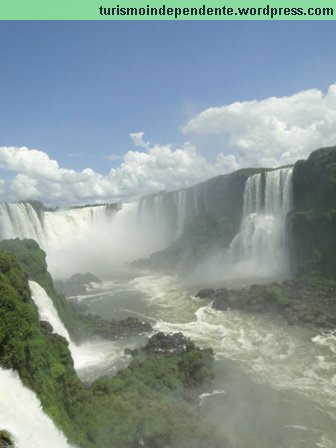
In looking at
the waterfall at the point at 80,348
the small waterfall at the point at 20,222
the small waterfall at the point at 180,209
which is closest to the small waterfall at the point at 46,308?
the waterfall at the point at 80,348

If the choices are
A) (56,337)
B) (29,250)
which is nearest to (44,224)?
(29,250)

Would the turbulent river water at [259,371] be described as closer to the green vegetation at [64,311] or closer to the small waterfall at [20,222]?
the green vegetation at [64,311]

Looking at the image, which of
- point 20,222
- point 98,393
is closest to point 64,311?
point 98,393

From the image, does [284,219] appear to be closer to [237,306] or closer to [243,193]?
[243,193]

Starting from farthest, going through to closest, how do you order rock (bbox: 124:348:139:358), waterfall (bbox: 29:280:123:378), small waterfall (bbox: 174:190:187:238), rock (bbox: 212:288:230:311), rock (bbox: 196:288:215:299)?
small waterfall (bbox: 174:190:187:238) → rock (bbox: 196:288:215:299) → rock (bbox: 212:288:230:311) → rock (bbox: 124:348:139:358) → waterfall (bbox: 29:280:123:378)

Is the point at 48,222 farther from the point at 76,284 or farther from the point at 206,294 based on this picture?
the point at 206,294

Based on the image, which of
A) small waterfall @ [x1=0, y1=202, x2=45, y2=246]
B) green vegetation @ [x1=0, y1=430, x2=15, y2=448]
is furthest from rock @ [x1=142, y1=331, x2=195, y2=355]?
small waterfall @ [x1=0, y1=202, x2=45, y2=246]

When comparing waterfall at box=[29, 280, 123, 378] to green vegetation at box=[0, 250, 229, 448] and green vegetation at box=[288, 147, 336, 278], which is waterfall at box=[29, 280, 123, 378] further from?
green vegetation at box=[288, 147, 336, 278]
